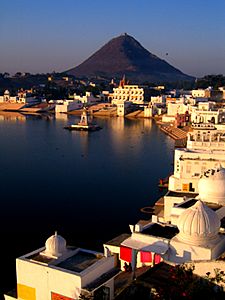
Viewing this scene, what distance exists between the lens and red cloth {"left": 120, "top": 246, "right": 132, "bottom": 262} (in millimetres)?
4885

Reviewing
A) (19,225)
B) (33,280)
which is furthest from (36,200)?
(33,280)

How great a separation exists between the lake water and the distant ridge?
75549 mm

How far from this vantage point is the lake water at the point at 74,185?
24.2 ft

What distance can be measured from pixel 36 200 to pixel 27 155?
601cm

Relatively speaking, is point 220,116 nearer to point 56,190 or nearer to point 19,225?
point 56,190

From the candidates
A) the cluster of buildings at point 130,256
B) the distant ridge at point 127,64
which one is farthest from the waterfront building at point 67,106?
the distant ridge at point 127,64

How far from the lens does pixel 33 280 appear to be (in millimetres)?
3938

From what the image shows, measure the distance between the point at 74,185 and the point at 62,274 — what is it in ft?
23.5

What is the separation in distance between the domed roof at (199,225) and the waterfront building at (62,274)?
2.86ft

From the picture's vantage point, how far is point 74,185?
35.7 feet

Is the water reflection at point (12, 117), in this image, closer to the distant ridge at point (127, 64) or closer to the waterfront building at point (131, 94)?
the waterfront building at point (131, 94)

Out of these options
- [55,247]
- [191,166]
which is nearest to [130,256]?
[55,247]

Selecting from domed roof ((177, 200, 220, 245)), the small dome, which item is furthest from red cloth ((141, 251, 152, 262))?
the small dome

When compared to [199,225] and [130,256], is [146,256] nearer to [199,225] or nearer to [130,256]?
[130,256]
